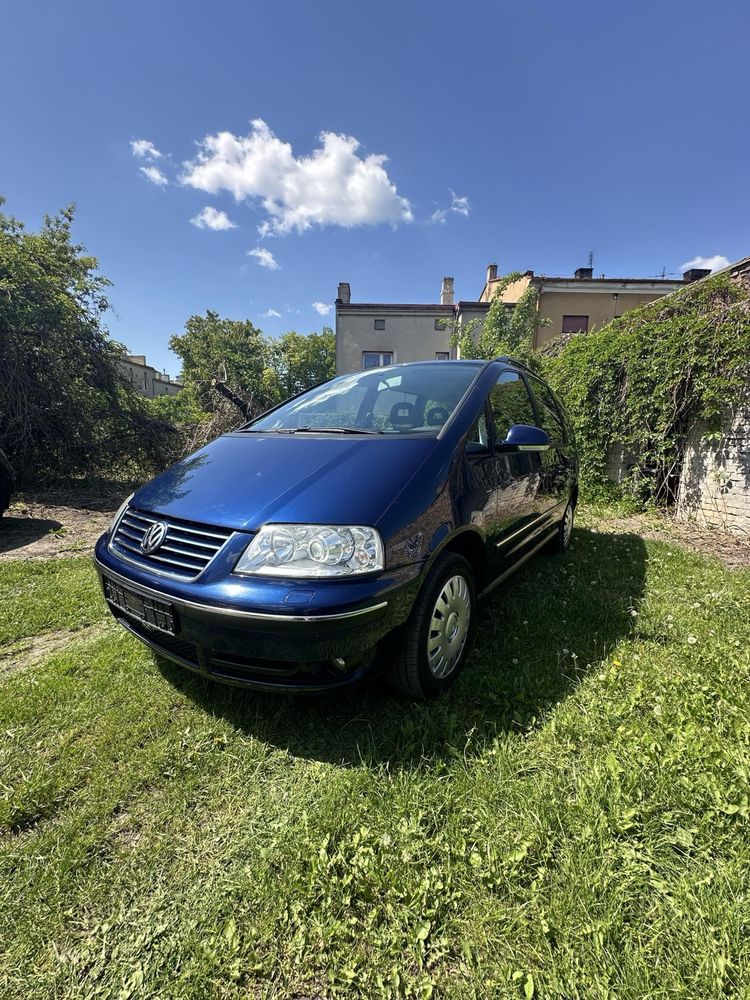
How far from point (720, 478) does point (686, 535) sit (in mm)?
788

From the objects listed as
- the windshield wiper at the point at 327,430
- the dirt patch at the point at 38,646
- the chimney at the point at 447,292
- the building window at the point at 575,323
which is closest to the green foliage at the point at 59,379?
the dirt patch at the point at 38,646

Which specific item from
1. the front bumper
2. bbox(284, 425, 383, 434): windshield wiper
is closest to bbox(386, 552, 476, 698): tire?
the front bumper

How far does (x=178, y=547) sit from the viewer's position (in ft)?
5.98

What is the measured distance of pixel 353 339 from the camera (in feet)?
59.8

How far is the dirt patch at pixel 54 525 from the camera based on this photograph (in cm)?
434

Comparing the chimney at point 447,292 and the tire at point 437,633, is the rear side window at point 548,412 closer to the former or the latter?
the tire at point 437,633

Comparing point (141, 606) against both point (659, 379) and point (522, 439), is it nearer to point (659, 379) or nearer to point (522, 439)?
point (522, 439)

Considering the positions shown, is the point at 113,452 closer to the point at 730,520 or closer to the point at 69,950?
the point at 69,950

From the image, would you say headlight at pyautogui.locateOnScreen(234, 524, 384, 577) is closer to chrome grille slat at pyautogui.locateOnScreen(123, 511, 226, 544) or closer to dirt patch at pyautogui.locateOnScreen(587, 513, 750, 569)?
chrome grille slat at pyautogui.locateOnScreen(123, 511, 226, 544)

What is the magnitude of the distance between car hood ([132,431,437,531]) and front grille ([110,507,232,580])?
0.15 ft

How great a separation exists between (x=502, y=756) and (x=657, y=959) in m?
0.67

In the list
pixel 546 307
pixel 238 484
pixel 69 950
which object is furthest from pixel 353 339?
pixel 69 950

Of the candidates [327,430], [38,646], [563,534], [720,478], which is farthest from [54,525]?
[720,478]

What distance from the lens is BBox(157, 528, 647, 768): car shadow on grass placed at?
1.79 metres
